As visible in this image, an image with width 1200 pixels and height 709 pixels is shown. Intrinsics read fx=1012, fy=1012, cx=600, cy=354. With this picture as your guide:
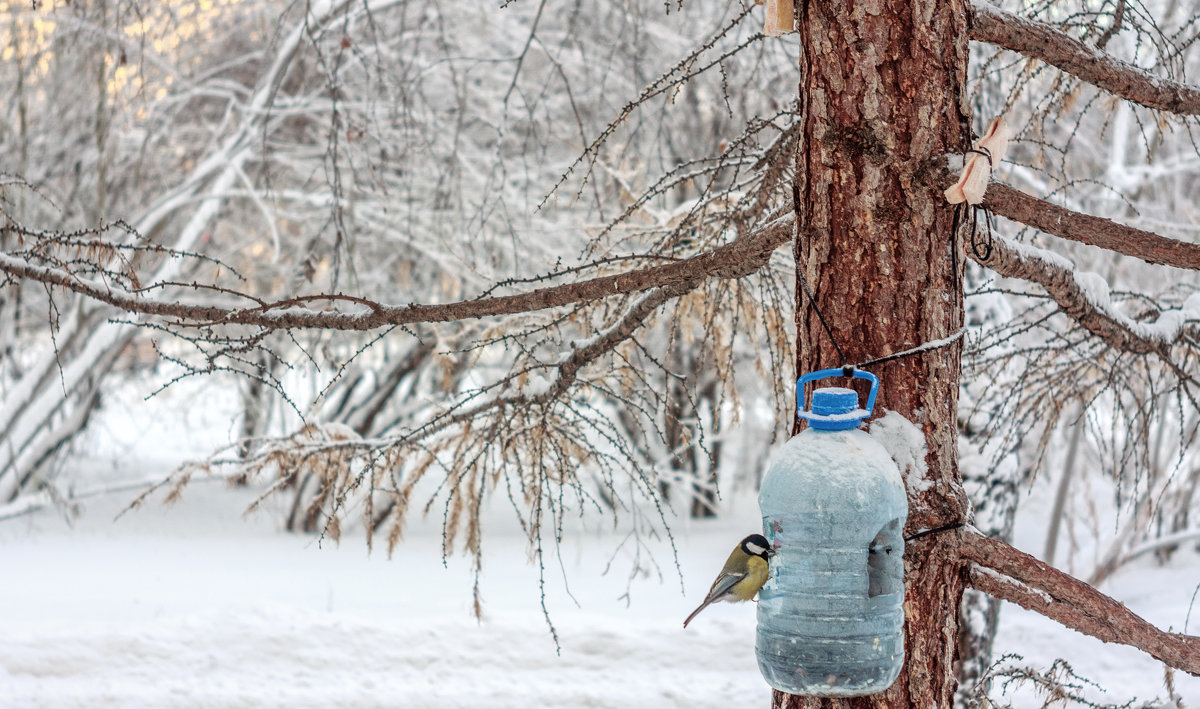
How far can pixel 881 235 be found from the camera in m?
1.83

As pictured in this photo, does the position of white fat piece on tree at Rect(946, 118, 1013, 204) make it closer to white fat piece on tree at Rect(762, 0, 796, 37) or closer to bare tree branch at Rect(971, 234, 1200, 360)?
bare tree branch at Rect(971, 234, 1200, 360)

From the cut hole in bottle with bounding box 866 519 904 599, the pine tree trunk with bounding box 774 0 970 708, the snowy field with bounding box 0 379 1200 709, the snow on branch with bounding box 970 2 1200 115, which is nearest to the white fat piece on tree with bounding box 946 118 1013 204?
the pine tree trunk with bounding box 774 0 970 708

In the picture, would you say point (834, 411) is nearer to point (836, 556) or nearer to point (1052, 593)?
point (836, 556)

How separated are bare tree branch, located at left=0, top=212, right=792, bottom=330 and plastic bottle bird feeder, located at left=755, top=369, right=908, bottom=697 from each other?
0.36 metres

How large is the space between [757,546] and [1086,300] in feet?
3.73

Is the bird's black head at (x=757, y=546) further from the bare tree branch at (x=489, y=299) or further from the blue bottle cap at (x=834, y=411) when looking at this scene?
the bare tree branch at (x=489, y=299)

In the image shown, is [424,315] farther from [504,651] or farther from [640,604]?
[640,604]

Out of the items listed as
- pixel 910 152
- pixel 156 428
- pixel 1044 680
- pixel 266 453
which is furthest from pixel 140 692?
pixel 156 428

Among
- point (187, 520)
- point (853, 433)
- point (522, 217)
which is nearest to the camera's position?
point (853, 433)

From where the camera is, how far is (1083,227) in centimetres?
188

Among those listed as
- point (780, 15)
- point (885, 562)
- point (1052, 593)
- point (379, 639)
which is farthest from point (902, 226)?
point (379, 639)

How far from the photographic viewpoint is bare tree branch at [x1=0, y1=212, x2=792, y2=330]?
2.00 metres

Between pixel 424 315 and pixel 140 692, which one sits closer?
pixel 424 315

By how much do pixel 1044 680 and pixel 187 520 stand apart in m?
9.85
